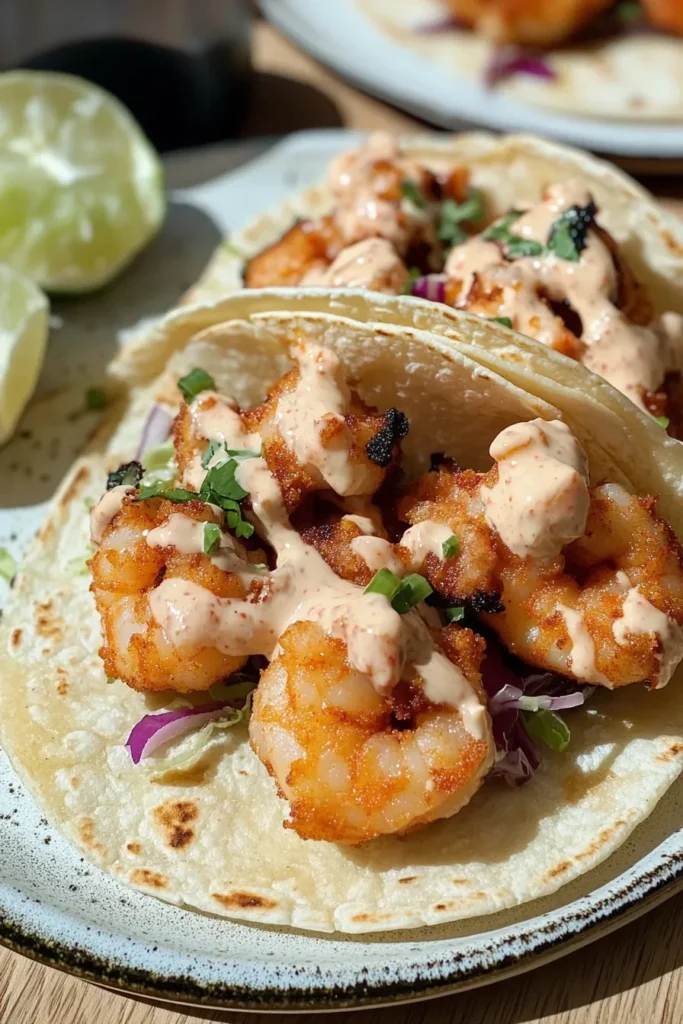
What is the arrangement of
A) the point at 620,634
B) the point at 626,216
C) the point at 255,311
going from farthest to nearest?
1. the point at 626,216
2. the point at 255,311
3. the point at 620,634

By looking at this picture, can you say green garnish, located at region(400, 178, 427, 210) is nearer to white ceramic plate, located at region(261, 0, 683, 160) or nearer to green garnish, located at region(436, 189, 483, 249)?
green garnish, located at region(436, 189, 483, 249)

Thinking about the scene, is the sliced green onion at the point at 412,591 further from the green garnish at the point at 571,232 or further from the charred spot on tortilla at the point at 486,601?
the green garnish at the point at 571,232

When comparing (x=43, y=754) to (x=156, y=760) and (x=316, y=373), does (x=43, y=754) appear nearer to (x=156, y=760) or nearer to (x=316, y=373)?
(x=156, y=760)

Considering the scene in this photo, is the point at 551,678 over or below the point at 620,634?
below

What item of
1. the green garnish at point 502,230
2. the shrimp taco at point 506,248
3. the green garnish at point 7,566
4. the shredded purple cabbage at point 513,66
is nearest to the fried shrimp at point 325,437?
the shrimp taco at point 506,248

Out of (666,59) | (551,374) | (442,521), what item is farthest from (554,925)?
(666,59)

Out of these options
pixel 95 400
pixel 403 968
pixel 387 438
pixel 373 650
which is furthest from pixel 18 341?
pixel 403 968

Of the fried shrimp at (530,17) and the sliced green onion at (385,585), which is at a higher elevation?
the fried shrimp at (530,17)
